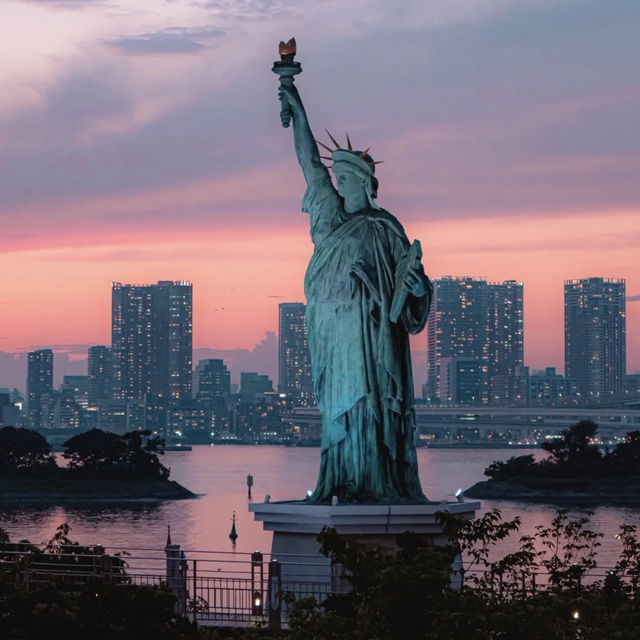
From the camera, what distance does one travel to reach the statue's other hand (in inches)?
591

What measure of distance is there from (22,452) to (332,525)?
3198 inches

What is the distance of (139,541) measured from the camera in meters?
62.1

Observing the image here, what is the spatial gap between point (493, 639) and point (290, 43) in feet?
24.1

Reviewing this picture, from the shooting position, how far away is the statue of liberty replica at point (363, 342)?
15.4 m

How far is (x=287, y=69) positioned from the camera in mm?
16000

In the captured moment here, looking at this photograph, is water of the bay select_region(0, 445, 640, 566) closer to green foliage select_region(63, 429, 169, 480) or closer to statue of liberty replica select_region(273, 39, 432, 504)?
green foliage select_region(63, 429, 169, 480)

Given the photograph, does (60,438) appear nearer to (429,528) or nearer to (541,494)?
(541,494)

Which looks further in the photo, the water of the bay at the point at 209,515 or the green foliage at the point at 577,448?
the green foliage at the point at 577,448

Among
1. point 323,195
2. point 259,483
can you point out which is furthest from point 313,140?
point 259,483

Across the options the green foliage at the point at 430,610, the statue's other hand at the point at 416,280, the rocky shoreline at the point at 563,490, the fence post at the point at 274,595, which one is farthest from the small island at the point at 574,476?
the green foliage at the point at 430,610

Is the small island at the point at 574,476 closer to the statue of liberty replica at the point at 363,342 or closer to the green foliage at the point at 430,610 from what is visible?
the statue of liberty replica at the point at 363,342

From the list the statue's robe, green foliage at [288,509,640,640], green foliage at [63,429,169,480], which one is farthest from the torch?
green foliage at [63,429,169,480]

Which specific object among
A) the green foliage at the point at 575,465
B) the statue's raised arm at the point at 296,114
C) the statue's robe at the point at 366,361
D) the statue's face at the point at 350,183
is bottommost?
the green foliage at the point at 575,465

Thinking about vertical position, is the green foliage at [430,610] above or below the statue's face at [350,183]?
below
